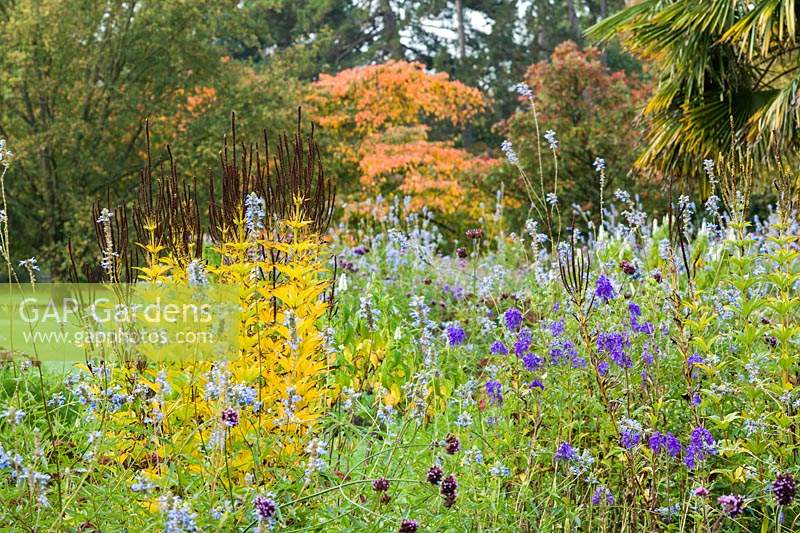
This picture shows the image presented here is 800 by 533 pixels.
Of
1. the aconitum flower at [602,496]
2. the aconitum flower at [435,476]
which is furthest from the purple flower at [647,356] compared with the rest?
the aconitum flower at [435,476]

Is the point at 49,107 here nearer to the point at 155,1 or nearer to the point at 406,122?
the point at 155,1

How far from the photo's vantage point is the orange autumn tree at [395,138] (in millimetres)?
17734

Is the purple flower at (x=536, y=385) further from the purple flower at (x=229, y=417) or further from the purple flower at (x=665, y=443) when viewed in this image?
the purple flower at (x=229, y=417)

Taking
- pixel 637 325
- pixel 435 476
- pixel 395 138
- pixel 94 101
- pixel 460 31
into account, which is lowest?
pixel 435 476

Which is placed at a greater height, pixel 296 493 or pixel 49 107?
pixel 49 107

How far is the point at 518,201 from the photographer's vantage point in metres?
16.2

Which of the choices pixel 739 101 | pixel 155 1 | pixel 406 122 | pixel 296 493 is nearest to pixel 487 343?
pixel 296 493

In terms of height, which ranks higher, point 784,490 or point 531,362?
point 531,362

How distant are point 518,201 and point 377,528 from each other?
14000mm

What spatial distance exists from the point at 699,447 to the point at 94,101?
1320 cm

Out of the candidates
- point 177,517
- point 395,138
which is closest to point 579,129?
point 395,138

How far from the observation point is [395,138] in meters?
18.4

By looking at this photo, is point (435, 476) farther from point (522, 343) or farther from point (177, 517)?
point (522, 343)

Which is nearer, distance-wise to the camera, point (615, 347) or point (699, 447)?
point (699, 447)
